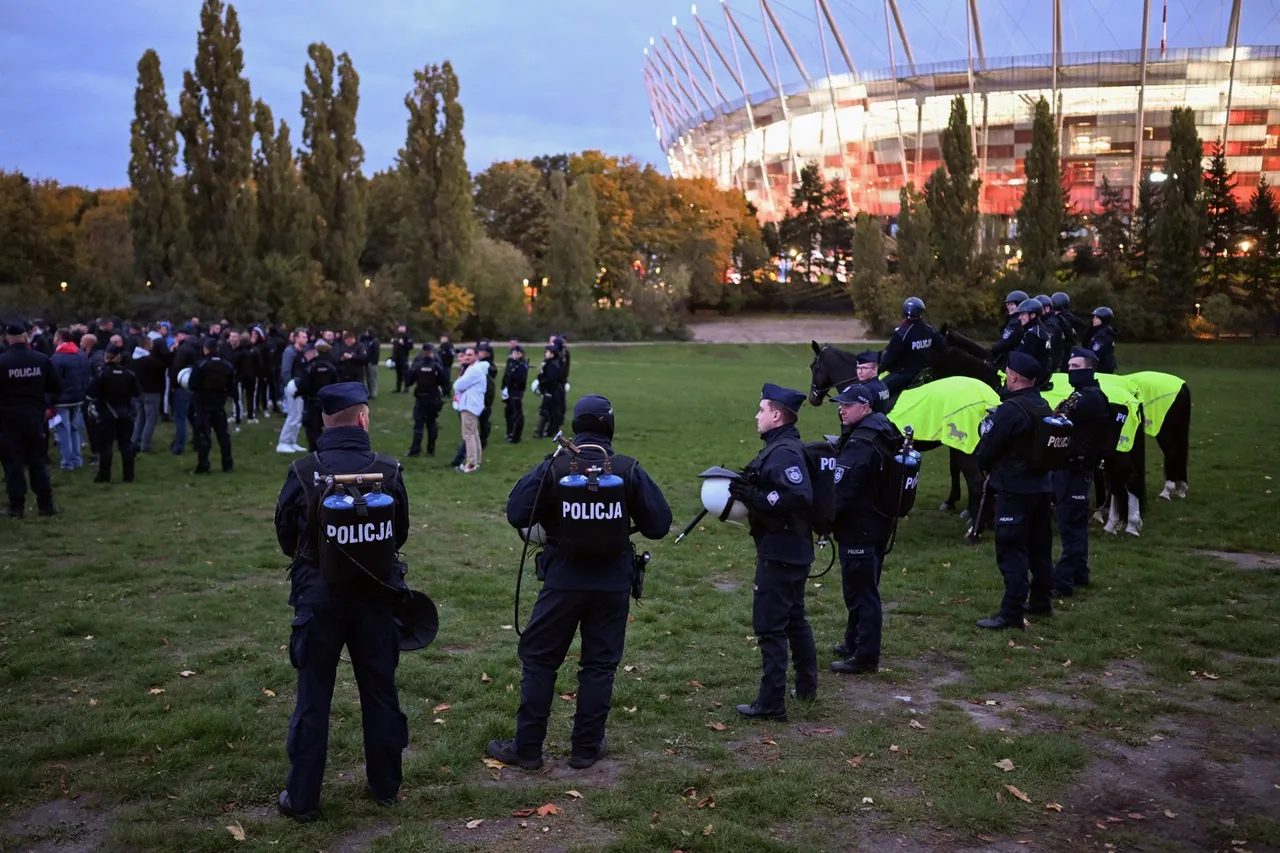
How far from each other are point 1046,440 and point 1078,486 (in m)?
1.87

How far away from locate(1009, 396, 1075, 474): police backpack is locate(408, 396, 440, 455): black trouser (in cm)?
1160

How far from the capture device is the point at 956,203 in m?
48.7

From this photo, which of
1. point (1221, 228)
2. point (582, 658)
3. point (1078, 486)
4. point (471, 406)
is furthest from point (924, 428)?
point (1221, 228)

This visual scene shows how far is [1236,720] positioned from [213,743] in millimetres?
6188

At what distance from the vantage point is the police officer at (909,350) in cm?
1158

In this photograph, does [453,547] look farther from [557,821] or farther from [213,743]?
[557,821]

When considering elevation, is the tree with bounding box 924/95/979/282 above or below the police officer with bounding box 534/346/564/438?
above

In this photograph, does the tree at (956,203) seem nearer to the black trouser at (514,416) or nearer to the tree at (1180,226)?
the tree at (1180,226)

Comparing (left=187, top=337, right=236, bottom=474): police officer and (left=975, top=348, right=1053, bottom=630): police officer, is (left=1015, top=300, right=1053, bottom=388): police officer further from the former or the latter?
(left=187, top=337, right=236, bottom=474): police officer

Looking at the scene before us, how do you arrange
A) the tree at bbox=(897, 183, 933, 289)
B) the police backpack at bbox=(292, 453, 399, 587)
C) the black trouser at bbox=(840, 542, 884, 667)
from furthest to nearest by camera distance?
the tree at bbox=(897, 183, 933, 289) < the black trouser at bbox=(840, 542, 884, 667) < the police backpack at bbox=(292, 453, 399, 587)

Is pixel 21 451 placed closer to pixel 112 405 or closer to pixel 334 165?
pixel 112 405

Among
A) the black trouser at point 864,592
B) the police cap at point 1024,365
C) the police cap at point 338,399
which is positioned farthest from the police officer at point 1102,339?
the police cap at point 338,399

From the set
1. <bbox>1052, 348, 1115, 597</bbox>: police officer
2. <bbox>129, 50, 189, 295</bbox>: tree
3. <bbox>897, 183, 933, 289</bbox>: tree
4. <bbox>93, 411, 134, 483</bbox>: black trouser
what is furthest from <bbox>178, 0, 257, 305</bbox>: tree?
<bbox>1052, 348, 1115, 597</bbox>: police officer

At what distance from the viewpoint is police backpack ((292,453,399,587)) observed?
4.58m
